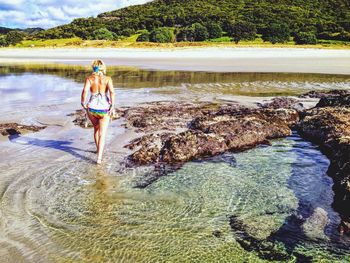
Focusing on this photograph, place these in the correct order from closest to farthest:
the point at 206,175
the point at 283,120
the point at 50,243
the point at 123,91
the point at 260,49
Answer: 1. the point at 50,243
2. the point at 206,175
3. the point at 283,120
4. the point at 123,91
5. the point at 260,49

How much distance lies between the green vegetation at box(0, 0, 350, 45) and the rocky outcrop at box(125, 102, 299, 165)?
53970 millimetres

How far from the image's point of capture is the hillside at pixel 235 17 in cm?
7288

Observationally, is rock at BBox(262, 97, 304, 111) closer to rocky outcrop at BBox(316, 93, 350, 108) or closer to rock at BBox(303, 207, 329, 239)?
rocky outcrop at BBox(316, 93, 350, 108)

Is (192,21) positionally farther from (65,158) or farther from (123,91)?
(65,158)

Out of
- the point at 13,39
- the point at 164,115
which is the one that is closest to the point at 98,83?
the point at 164,115

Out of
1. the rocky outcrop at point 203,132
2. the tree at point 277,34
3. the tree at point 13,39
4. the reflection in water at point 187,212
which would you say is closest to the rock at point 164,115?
the rocky outcrop at point 203,132

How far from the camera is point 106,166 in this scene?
741 cm

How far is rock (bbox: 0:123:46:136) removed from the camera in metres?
A: 9.91

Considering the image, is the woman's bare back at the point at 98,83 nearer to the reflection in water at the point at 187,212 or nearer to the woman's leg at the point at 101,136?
the woman's leg at the point at 101,136

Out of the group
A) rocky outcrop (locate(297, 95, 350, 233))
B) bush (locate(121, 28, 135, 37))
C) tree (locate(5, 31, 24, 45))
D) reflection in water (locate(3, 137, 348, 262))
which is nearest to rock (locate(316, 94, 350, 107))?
rocky outcrop (locate(297, 95, 350, 233))

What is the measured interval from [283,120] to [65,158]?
6.28 metres

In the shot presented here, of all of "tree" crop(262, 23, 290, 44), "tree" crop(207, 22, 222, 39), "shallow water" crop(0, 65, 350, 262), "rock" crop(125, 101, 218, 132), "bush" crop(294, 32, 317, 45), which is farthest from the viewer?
"tree" crop(207, 22, 222, 39)

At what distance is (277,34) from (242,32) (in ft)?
19.9

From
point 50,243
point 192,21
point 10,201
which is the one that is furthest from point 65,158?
point 192,21
